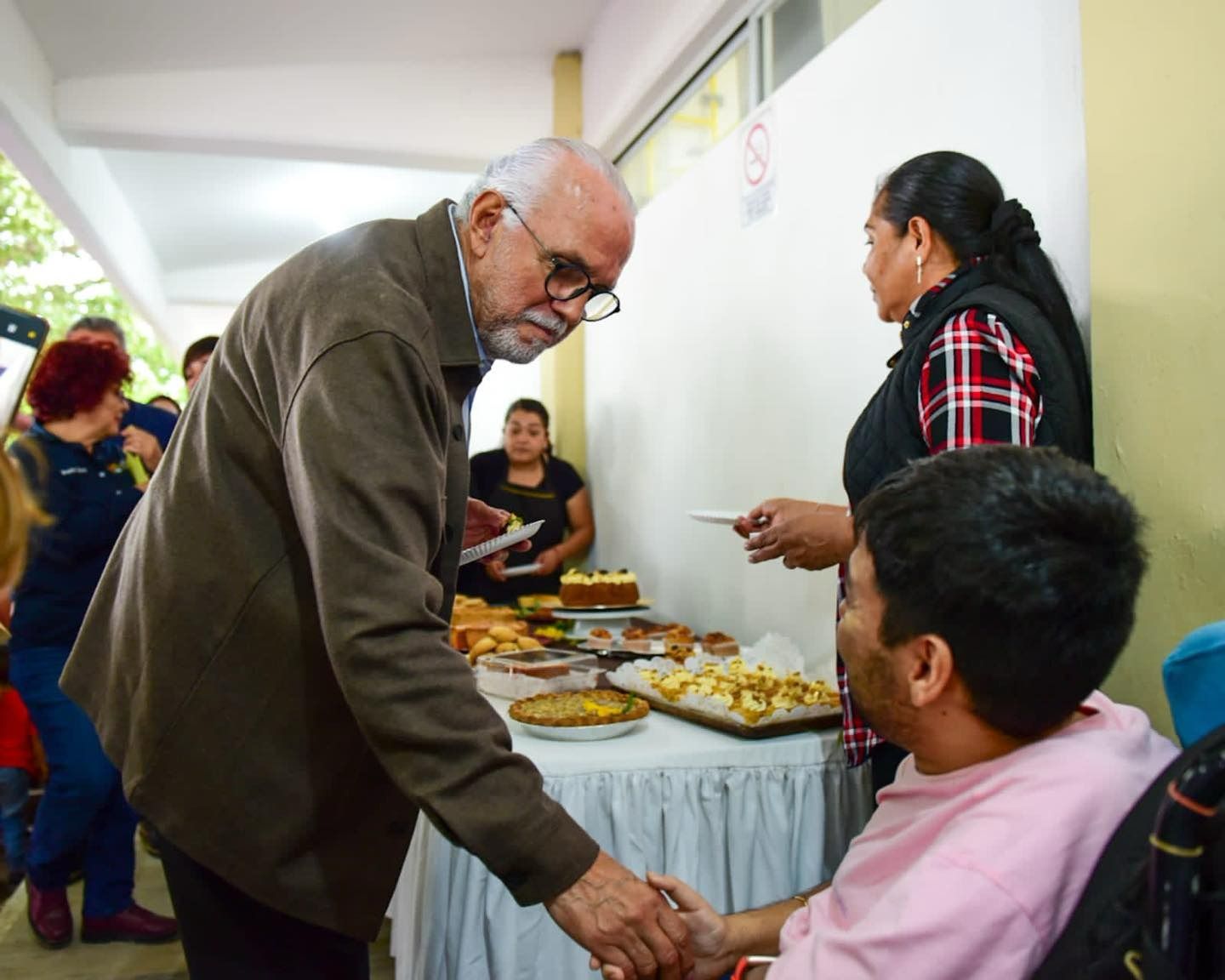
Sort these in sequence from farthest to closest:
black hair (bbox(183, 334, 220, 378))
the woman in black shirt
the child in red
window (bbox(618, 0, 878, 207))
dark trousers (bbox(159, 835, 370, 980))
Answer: the woman in black shirt → black hair (bbox(183, 334, 220, 378)) → the child in red → window (bbox(618, 0, 878, 207)) → dark trousers (bbox(159, 835, 370, 980))

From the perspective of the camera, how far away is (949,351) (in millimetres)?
1606

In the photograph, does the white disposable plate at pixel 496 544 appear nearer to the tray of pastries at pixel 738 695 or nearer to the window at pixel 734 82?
the tray of pastries at pixel 738 695

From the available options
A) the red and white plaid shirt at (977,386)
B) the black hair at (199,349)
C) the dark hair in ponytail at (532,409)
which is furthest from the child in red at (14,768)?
the red and white plaid shirt at (977,386)

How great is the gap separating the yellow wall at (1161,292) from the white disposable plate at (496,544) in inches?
38.3

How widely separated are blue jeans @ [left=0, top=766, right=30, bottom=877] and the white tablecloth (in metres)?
1.63

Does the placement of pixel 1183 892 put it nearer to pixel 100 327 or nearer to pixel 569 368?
pixel 100 327

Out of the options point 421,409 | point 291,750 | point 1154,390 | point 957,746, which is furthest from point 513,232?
point 1154,390

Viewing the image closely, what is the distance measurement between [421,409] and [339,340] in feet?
0.39

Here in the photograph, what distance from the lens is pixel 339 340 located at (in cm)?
112

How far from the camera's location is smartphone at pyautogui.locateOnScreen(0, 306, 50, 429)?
1102mm

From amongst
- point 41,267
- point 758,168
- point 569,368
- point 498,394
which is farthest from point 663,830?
point 41,267

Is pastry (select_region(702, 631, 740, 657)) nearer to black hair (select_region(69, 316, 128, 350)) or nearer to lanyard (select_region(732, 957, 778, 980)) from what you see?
lanyard (select_region(732, 957, 778, 980))

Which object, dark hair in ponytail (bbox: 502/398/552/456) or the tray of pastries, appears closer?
the tray of pastries

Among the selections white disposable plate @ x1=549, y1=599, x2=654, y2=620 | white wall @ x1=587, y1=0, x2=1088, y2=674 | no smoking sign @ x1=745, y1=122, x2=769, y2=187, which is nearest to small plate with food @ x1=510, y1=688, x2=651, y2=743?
white wall @ x1=587, y1=0, x2=1088, y2=674
